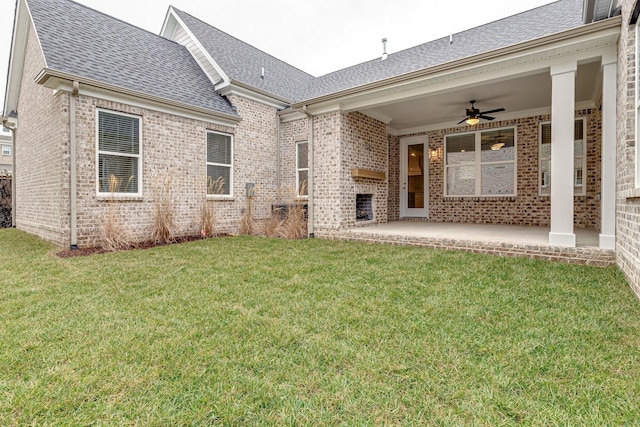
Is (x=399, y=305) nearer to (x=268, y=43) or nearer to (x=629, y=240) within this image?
(x=629, y=240)

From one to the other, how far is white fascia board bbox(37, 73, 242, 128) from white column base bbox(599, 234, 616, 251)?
316 inches

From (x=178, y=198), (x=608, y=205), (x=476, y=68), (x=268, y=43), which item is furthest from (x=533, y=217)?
(x=268, y=43)

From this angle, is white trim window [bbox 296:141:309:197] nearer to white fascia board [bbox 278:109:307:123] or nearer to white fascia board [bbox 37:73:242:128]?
white fascia board [bbox 278:109:307:123]

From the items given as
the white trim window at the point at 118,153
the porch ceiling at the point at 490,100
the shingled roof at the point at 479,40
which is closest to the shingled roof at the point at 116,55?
the white trim window at the point at 118,153

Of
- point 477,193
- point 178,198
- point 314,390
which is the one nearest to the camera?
point 314,390

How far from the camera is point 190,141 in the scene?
24.7 ft

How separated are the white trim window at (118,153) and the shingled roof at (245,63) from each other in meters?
3.35

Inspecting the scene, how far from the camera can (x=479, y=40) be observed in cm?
771

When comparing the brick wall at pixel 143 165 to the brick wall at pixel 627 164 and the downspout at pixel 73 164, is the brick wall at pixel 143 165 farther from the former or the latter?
the brick wall at pixel 627 164

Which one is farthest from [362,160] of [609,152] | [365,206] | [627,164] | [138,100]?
[138,100]

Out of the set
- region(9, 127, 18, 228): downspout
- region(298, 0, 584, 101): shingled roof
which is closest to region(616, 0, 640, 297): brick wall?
region(298, 0, 584, 101): shingled roof

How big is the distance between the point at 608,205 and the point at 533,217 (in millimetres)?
4057

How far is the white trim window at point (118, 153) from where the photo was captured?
20.0ft

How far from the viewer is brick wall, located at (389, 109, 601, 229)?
6910mm
